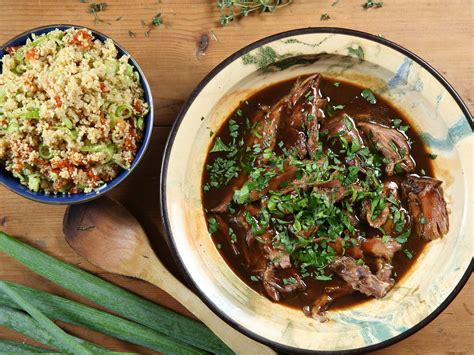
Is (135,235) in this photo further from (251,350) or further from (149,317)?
(251,350)

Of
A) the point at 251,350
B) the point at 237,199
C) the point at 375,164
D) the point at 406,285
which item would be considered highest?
the point at 375,164

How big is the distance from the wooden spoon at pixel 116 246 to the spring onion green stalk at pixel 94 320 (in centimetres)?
21

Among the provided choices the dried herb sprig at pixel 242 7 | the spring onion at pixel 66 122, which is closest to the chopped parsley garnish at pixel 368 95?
the dried herb sprig at pixel 242 7

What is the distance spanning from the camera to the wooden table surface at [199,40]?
3125mm

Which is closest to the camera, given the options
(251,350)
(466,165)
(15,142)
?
(15,142)

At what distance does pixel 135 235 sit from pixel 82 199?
42 cm

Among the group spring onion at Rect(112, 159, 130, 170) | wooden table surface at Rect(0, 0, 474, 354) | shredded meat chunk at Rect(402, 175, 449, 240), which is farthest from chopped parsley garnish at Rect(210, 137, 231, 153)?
shredded meat chunk at Rect(402, 175, 449, 240)

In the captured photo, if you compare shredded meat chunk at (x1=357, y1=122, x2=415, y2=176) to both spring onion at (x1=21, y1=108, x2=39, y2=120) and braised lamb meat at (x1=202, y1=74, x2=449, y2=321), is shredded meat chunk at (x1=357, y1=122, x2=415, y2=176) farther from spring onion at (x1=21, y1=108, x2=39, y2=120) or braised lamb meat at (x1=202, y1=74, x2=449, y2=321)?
spring onion at (x1=21, y1=108, x2=39, y2=120)

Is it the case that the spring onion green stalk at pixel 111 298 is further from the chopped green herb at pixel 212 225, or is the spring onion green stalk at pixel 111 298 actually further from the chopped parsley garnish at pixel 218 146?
the chopped parsley garnish at pixel 218 146

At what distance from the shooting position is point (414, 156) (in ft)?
9.74

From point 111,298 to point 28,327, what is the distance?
0.43 m

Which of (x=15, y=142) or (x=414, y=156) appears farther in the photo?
(x=414, y=156)

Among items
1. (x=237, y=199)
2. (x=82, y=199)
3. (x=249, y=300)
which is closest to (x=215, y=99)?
(x=237, y=199)

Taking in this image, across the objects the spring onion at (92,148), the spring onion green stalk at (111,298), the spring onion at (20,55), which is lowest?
the spring onion green stalk at (111,298)
